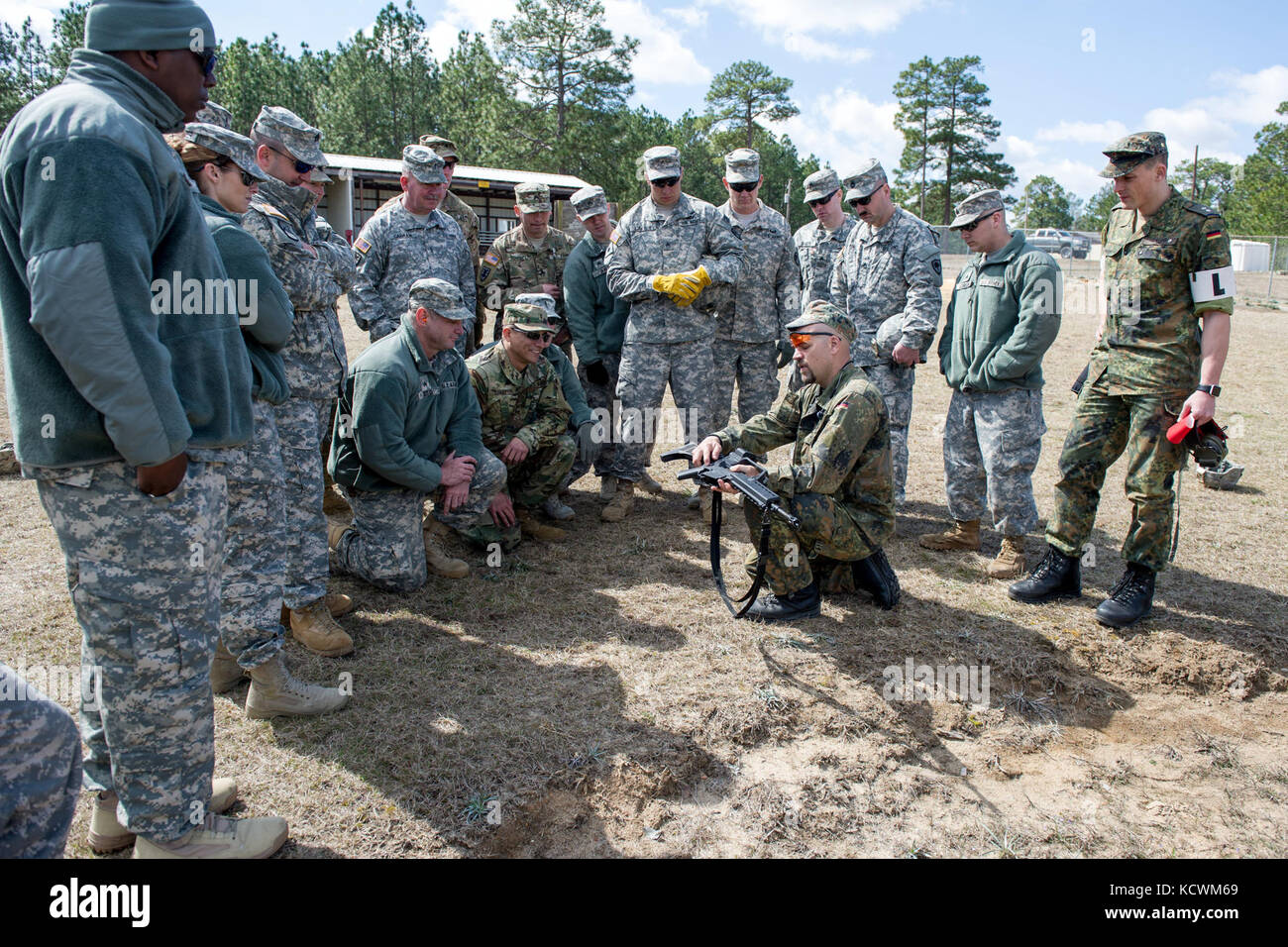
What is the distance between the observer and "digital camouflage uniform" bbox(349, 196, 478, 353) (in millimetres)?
5387

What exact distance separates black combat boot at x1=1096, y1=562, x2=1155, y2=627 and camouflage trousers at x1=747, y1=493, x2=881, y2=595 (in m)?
1.20

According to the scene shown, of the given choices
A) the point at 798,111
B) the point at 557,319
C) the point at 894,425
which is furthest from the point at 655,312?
the point at 798,111

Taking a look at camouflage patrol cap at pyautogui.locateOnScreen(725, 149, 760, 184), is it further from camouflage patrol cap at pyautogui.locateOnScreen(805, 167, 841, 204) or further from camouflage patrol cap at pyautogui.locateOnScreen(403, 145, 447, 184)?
camouflage patrol cap at pyautogui.locateOnScreen(403, 145, 447, 184)

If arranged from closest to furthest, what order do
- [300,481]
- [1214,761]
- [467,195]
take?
A: [1214,761] < [300,481] < [467,195]

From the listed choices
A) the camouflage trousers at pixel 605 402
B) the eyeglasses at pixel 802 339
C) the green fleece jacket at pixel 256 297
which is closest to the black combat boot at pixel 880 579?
the eyeglasses at pixel 802 339

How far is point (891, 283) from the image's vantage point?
5.39 m

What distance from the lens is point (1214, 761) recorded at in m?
3.16

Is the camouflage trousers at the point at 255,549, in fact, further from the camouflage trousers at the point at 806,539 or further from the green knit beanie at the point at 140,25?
the camouflage trousers at the point at 806,539

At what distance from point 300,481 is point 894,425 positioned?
3716mm

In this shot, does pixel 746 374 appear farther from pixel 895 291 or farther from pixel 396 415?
pixel 396 415

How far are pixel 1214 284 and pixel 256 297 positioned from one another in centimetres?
406

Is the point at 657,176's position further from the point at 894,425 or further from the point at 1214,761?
the point at 1214,761

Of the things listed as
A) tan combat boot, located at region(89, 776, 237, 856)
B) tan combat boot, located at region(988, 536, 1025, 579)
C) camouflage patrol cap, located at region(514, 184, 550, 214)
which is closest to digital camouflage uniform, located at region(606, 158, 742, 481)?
camouflage patrol cap, located at region(514, 184, 550, 214)

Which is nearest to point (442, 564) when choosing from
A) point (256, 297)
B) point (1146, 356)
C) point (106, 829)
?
point (256, 297)
